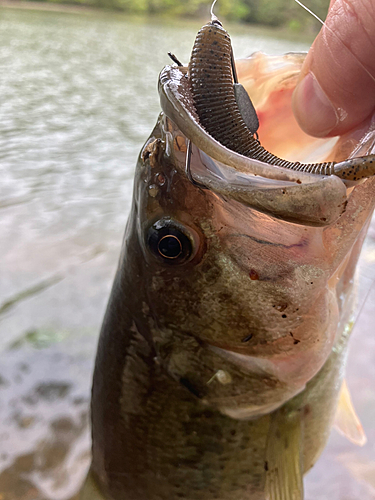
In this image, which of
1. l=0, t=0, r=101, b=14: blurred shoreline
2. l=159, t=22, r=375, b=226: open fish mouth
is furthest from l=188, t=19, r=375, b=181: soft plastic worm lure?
l=0, t=0, r=101, b=14: blurred shoreline

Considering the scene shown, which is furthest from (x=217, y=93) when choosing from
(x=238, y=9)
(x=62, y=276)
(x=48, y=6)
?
(x=48, y=6)

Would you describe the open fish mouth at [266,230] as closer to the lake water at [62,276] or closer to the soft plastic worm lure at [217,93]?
the soft plastic worm lure at [217,93]

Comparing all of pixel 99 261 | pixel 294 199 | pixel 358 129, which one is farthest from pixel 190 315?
pixel 99 261

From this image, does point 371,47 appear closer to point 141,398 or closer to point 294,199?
point 294,199

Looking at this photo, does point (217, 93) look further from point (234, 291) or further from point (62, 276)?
point (62, 276)

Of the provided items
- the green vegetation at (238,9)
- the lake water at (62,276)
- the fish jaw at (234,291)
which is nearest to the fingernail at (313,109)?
the fish jaw at (234,291)

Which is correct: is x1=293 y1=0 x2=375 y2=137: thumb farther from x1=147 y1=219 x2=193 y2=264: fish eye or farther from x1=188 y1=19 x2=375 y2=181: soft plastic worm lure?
x1=147 y1=219 x2=193 y2=264: fish eye

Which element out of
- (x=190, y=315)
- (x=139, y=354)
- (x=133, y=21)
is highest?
(x=190, y=315)
